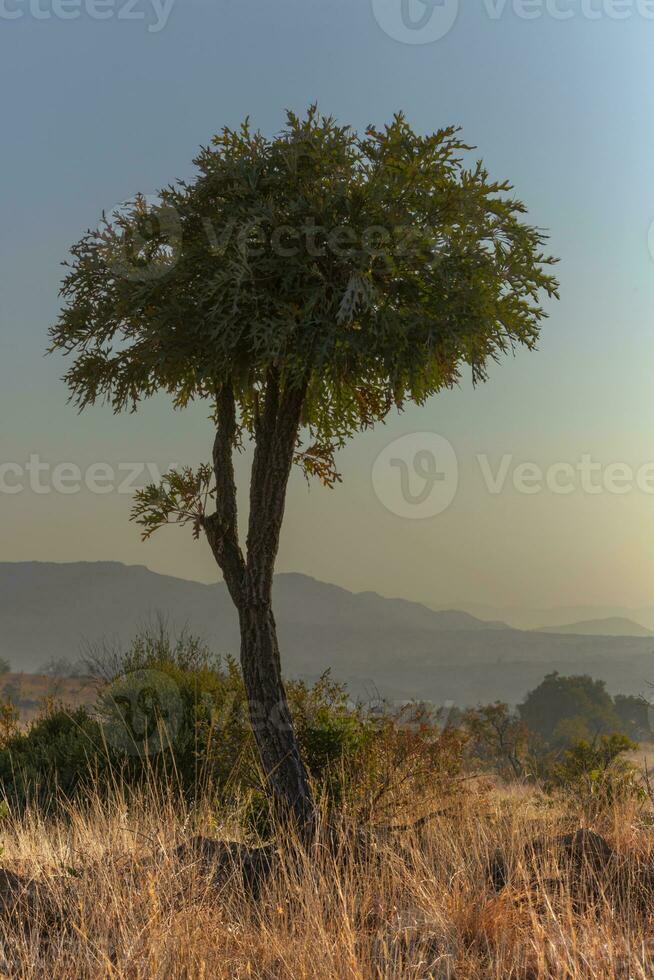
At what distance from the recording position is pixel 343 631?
160250 millimetres

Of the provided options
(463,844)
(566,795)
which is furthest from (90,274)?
(566,795)

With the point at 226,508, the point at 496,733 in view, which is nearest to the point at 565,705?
the point at 496,733

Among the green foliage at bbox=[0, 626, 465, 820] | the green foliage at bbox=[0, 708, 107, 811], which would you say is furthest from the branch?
the green foliage at bbox=[0, 708, 107, 811]

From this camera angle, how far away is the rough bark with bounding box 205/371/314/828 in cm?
910

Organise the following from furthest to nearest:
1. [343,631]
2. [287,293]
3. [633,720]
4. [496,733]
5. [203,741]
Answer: [343,631], [633,720], [496,733], [203,741], [287,293]

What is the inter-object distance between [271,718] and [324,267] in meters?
4.47

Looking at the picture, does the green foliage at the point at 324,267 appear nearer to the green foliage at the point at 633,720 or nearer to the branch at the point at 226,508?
the branch at the point at 226,508

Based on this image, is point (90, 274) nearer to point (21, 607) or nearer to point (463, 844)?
point (463, 844)

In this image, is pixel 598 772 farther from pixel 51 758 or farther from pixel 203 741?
pixel 51 758

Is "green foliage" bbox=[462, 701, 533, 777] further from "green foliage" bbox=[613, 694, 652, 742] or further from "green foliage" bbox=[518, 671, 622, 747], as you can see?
"green foliage" bbox=[613, 694, 652, 742]

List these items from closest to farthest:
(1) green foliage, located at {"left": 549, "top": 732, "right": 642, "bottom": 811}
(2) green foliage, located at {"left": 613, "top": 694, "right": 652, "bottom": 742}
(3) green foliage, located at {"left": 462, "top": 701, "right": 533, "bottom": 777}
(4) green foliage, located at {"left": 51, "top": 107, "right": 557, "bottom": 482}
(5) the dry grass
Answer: (5) the dry grass, (4) green foliage, located at {"left": 51, "top": 107, "right": 557, "bottom": 482}, (1) green foliage, located at {"left": 549, "top": 732, "right": 642, "bottom": 811}, (3) green foliage, located at {"left": 462, "top": 701, "right": 533, "bottom": 777}, (2) green foliage, located at {"left": 613, "top": 694, "right": 652, "bottom": 742}

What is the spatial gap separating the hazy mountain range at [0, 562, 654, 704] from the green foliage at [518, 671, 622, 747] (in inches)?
2492

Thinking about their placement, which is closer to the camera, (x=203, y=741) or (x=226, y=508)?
(x=226, y=508)

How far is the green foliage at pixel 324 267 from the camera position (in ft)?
29.0
